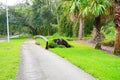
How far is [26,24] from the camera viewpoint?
2625 inches

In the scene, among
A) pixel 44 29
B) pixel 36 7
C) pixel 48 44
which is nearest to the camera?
pixel 48 44

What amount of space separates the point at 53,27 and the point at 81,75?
184 feet

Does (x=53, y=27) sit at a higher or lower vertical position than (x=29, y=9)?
lower

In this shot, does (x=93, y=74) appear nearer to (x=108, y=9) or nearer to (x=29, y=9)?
(x=108, y=9)

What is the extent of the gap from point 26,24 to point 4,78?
2238 inches

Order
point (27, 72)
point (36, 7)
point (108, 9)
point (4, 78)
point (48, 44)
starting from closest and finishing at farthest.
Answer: point (4, 78), point (27, 72), point (108, 9), point (48, 44), point (36, 7)

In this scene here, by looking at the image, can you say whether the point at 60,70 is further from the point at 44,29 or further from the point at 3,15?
the point at 44,29

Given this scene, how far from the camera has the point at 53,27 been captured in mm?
66438

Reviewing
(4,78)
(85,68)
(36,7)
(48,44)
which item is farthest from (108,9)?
(36,7)

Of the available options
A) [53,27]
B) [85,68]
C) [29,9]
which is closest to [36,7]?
[29,9]

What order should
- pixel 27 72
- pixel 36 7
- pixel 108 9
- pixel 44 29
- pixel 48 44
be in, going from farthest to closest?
pixel 44 29 → pixel 36 7 → pixel 48 44 → pixel 108 9 → pixel 27 72

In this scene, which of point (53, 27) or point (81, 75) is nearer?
point (81, 75)

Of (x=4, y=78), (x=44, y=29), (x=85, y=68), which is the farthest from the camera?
(x=44, y=29)

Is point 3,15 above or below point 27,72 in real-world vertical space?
above
